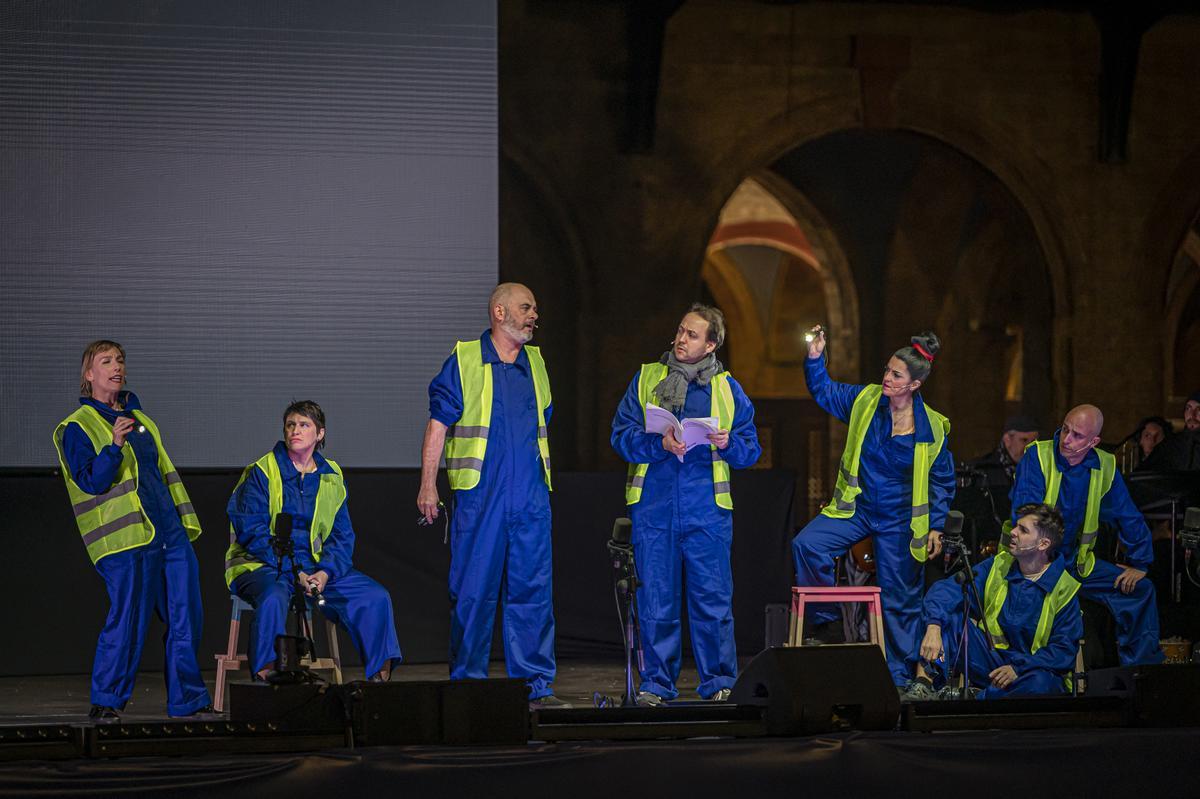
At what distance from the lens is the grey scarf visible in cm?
618

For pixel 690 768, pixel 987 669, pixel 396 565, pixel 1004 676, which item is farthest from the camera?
pixel 396 565

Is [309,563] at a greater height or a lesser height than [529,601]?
greater

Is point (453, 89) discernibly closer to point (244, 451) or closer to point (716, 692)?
point (244, 451)

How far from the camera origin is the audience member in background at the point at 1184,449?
8992mm

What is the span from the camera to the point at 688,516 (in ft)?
20.4

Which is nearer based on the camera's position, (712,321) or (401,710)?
(401,710)

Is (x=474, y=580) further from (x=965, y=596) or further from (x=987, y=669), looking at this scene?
(x=987, y=669)

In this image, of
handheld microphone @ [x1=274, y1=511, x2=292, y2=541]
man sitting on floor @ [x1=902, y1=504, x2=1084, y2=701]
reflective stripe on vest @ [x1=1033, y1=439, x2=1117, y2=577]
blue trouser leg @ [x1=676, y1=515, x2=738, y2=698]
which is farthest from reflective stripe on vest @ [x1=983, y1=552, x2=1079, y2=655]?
handheld microphone @ [x1=274, y1=511, x2=292, y2=541]

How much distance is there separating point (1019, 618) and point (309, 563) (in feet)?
8.97

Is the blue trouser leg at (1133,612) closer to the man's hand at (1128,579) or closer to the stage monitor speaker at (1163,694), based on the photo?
the man's hand at (1128,579)

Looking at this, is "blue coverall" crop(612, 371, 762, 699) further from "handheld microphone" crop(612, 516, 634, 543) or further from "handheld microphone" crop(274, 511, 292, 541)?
"handheld microphone" crop(274, 511, 292, 541)

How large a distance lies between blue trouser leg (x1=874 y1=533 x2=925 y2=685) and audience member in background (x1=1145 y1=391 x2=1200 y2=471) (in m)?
3.06

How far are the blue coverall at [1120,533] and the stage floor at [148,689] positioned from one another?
1714mm

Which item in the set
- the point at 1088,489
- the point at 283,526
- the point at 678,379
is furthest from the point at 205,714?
the point at 1088,489
